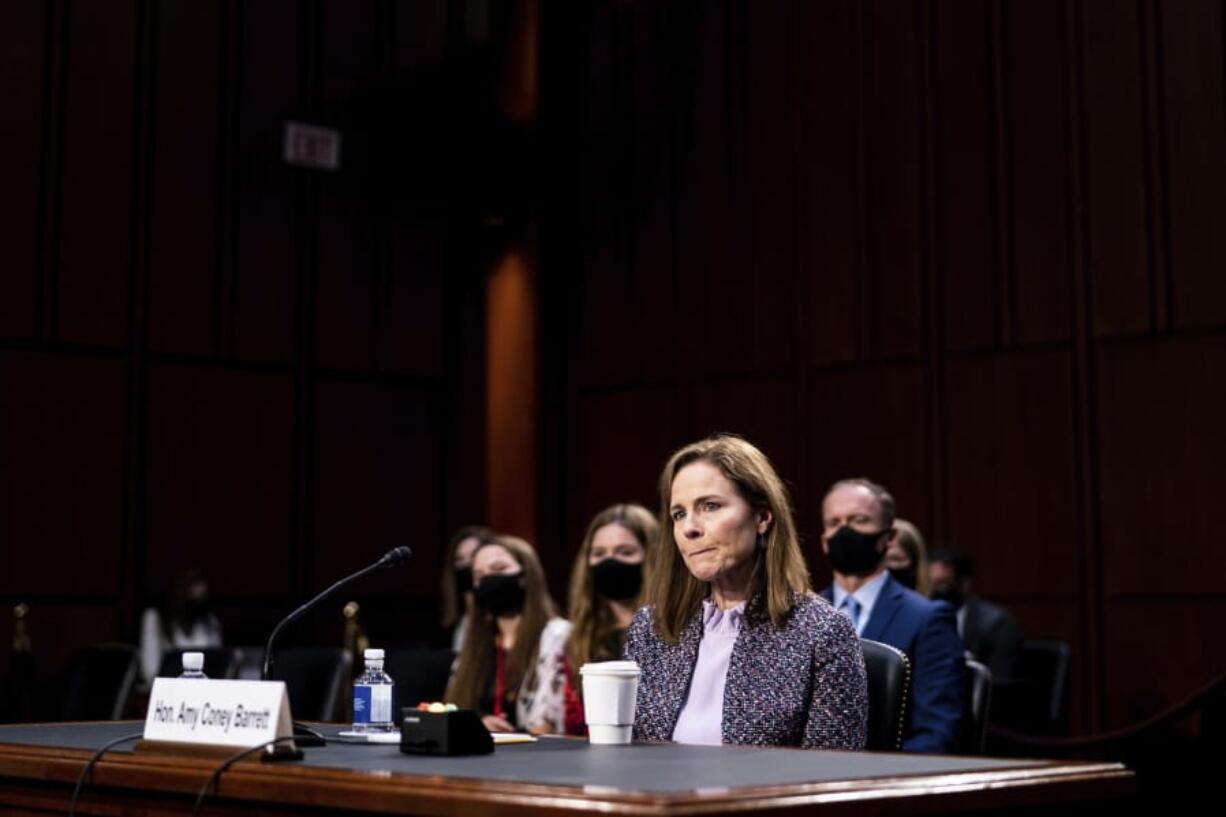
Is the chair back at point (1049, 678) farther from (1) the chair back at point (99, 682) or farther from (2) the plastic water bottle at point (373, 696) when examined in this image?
(2) the plastic water bottle at point (373, 696)

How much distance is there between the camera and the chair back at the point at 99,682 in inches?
235

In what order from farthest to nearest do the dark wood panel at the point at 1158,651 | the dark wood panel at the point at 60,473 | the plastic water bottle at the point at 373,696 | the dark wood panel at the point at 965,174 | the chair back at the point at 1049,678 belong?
the dark wood panel at the point at 60,473 < the dark wood panel at the point at 965,174 < the dark wood panel at the point at 1158,651 < the chair back at the point at 1049,678 < the plastic water bottle at the point at 373,696

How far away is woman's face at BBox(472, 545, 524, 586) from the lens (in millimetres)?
5219

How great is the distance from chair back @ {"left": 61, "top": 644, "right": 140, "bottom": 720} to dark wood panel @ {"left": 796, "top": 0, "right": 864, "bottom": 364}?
3961 millimetres

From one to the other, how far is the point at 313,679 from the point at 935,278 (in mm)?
4245

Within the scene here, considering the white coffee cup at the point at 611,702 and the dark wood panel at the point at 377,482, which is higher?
the dark wood panel at the point at 377,482

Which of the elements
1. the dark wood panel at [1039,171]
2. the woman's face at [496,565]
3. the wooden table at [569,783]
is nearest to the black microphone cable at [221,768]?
the wooden table at [569,783]

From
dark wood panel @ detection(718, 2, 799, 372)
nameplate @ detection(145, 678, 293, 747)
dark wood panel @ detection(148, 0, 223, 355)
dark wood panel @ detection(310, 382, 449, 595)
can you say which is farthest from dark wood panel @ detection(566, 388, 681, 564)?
nameplate @ detection(145, 678, 293, 747)

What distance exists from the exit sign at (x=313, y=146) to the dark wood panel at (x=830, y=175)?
9.06ft

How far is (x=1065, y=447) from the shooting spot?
7.25 metres

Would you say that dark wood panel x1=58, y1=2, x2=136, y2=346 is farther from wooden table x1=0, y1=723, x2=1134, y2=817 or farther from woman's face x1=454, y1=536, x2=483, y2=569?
wooden table x1=0, y1=723, x2=1134, y2=817

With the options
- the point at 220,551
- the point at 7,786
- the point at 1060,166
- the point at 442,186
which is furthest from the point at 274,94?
the point at 7,786

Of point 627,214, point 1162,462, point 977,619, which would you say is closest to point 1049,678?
point 977,619

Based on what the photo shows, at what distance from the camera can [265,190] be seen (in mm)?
8867
